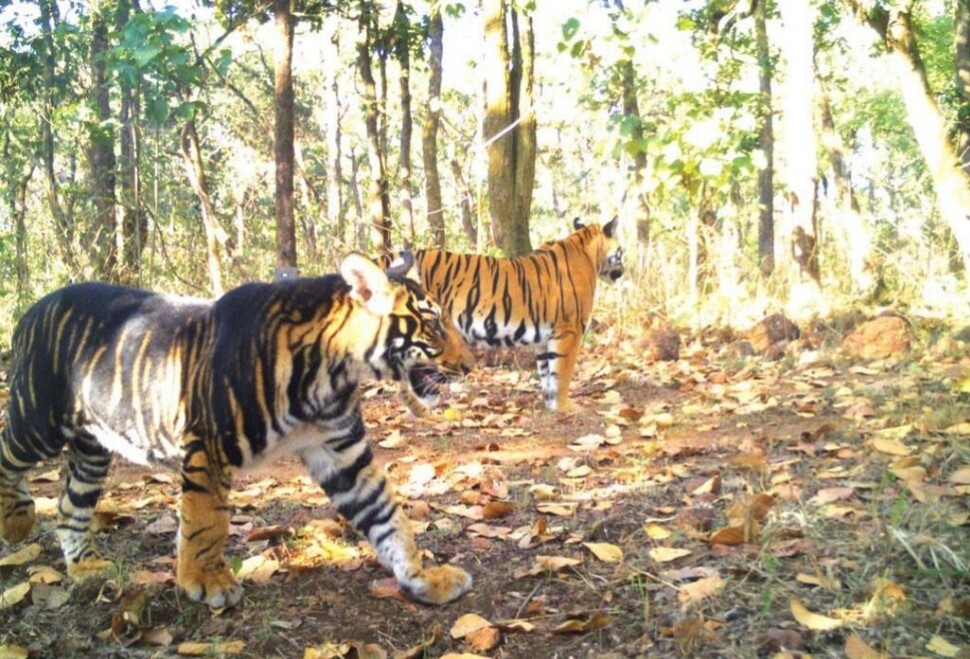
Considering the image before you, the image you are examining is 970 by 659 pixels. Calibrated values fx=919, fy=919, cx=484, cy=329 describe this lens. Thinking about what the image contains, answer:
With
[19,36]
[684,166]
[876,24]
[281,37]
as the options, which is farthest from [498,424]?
[19,36]

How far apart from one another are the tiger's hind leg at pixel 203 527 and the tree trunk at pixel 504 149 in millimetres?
6679

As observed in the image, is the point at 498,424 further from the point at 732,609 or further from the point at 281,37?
the point at 281,37

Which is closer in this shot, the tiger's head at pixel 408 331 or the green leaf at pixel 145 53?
the tiger's head at pixel 408 331

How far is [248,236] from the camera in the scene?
1914cm

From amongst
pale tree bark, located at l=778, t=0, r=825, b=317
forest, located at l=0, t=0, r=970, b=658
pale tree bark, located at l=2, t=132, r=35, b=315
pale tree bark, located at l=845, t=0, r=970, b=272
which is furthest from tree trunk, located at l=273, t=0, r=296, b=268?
pale tree bark, located at l=845, t=0, r=970, b=272

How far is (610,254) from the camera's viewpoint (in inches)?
367

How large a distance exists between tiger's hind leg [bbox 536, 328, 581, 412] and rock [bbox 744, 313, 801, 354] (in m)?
1.72

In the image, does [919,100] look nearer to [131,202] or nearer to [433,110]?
[433,110]

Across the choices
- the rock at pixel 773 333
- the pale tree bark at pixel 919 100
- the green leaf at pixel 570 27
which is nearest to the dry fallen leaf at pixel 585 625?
the rock at pixel 773 333

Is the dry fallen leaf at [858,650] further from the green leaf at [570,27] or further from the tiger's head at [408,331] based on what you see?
the green leaf at [570,27]

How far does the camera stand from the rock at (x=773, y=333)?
340 inches

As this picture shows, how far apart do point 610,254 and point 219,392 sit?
6.26 m

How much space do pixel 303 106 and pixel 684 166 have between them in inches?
730

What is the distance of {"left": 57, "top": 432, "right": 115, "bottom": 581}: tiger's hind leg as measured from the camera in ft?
13.5
